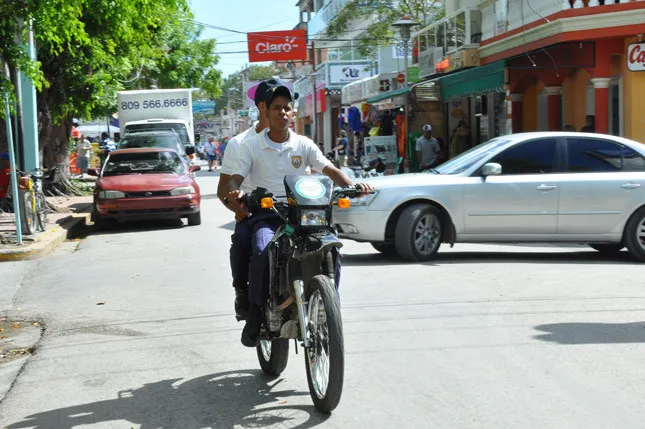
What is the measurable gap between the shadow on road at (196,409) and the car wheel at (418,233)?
5.42m

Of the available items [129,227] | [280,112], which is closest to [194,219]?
[129,227]

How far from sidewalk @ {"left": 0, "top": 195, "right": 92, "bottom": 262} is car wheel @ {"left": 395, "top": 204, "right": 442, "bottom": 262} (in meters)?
5.51

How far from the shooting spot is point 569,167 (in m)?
11.7

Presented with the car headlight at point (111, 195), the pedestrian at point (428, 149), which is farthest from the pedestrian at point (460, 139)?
the car headlight at point (111, 195)

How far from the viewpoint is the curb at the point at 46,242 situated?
13.2 metres

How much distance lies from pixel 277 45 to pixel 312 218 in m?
46.7

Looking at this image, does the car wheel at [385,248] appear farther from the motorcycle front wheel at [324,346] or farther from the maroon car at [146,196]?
the motorcycle front wheel at [324,346]

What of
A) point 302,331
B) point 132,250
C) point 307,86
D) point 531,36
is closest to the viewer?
point 302,331

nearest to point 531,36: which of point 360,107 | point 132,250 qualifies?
point 132,250

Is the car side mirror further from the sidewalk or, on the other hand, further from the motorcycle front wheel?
the sidewalk

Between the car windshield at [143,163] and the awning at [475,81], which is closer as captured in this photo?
the car windshield at [143,163]

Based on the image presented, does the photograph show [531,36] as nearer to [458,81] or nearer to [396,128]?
[458,81]

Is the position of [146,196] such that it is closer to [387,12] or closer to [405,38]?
[405,38]

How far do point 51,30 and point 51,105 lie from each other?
9907 mm
